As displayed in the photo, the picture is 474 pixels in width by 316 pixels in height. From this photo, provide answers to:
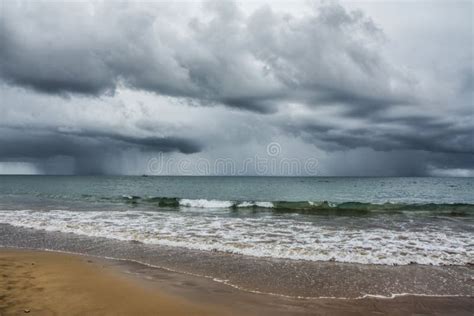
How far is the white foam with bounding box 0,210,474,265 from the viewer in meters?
11.6

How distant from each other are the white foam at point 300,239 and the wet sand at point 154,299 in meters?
3.87

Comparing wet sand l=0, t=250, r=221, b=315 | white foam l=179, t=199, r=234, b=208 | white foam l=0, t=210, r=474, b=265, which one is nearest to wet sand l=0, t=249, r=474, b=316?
wet sand l=0, t=250, r=221, b=315

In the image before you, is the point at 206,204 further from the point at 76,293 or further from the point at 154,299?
the point at 154,299

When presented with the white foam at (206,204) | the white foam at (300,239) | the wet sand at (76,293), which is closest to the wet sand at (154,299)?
the wet sand at (76,293)

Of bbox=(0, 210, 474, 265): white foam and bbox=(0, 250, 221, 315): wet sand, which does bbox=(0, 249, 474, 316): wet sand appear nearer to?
bbox=(0, 250, 221, 315): wet sand

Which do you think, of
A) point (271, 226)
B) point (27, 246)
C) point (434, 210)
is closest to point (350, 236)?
point (271, 226)

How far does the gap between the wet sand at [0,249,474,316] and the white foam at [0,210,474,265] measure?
3869 mm

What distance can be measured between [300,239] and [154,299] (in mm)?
8879

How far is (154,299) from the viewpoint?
7102 mm

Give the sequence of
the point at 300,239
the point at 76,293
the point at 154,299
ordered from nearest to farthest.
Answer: the point at 154,299 < the point at 76,293 < the point at 300,239

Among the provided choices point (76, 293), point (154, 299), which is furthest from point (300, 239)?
point (76, 293)

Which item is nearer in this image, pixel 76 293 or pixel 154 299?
pixel 154 299

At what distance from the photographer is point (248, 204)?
3522 cm

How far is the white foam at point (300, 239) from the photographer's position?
11.6m
